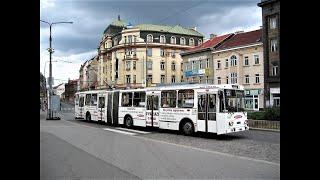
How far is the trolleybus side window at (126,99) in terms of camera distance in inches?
875

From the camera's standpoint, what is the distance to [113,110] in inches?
946

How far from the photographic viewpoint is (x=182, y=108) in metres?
17.8

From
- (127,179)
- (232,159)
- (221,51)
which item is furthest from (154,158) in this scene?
(221,51)

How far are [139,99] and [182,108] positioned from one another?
4.26 metres

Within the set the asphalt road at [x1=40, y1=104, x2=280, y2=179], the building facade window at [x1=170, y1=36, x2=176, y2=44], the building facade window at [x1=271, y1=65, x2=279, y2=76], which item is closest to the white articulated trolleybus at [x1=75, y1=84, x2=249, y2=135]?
the asphalt road at [x1=40, y1=104, x2=280, y2=179]

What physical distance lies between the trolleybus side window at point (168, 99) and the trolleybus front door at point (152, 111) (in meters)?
0.62

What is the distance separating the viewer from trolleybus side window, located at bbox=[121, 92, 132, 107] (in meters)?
22.2

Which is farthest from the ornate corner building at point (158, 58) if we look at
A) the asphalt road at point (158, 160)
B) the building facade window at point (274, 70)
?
the asphalt road at point (158, 160)

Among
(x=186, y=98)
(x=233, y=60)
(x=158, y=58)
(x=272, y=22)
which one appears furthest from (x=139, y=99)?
(x=158, y=58)

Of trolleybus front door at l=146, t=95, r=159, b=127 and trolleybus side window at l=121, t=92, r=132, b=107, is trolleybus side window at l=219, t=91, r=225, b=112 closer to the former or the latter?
trolleybus front door at l=146, t=95, r=159, b=127

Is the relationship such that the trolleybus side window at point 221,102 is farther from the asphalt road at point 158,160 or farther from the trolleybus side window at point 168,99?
the trolleybus side window at point 168,99
